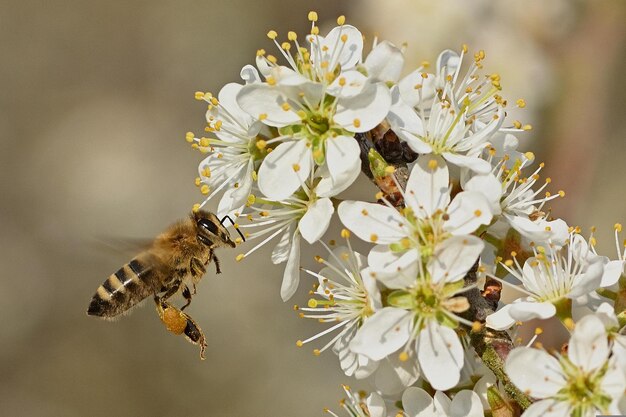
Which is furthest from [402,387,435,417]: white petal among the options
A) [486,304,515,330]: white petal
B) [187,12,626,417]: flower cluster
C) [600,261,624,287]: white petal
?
[600,261,624,287]: white petal

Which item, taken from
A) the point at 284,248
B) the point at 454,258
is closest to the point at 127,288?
the point at 284,248

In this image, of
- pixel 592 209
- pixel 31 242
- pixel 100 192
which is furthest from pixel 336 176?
pixel 31 242

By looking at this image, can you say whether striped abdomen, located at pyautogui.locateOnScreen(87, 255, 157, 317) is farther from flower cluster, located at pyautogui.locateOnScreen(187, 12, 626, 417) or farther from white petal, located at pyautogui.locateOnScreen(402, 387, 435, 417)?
white petal, located at pyautogui.locateOnScreen(402, 387, 435, 417)

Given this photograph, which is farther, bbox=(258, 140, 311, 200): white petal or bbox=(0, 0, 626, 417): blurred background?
bbox=(0, 0, 626, 417): blurred background

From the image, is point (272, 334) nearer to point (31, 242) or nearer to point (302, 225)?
point (31, 242)

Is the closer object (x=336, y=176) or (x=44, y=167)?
(x=336, y=176)

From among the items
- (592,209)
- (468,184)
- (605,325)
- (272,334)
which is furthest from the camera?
(272,334)

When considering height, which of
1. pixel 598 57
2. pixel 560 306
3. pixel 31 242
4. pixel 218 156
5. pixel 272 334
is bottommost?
pixel 272 334
